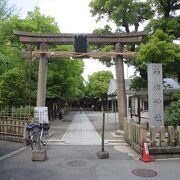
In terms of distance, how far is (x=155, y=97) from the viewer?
15.1 metres

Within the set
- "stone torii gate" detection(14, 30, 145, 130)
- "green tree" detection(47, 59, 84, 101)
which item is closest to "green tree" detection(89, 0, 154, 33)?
"stone torii gate" detection(14, 30, 145, 130)

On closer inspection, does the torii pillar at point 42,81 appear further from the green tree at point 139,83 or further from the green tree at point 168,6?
the green tree at point 168,6

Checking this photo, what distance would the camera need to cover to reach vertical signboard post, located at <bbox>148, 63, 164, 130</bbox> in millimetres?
14898

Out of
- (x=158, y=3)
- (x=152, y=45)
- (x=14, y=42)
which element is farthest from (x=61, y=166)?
(x=14, y=42)

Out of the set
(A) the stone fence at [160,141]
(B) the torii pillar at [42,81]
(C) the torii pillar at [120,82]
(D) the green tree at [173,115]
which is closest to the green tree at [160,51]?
(C) the torii pillar at [120,82]

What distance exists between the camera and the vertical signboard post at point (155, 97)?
48.9 ft

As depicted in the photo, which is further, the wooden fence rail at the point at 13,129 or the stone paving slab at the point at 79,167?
the wooden fence rail at the point at 13,129

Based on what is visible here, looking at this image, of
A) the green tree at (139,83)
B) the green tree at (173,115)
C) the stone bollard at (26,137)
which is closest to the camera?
the green tree at (173,115)

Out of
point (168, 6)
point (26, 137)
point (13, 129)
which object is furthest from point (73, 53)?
point (168, 6)

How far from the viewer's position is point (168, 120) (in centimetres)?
1519

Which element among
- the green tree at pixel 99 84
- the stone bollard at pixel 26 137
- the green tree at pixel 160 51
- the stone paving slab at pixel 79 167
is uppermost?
the green tree at pixel 99 84

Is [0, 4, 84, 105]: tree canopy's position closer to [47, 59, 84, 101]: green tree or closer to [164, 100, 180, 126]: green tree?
[47, 59, 84, 101]: green tree

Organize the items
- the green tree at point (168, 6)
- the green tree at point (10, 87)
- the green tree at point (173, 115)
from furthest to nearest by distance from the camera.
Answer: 1. the green tree at point (168, 6)
2. the green tree at point (10, 87)
3. the green tree at point (173, 115)

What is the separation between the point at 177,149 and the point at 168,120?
406cm
